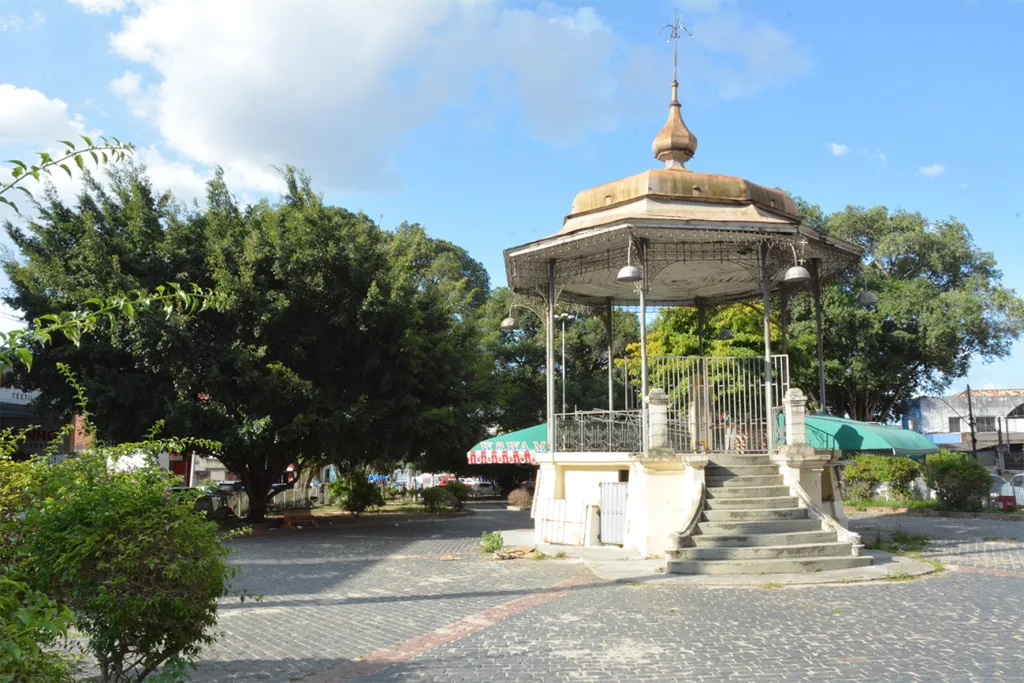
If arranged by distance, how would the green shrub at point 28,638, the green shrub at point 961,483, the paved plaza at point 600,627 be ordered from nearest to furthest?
the green shrub at point 28,638, the paved plaza at point 600,627, the green shrub at point 961,483

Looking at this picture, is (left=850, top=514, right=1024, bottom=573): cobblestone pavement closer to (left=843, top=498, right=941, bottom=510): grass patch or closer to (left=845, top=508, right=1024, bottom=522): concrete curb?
(left=845, top=508, right=1024, bottom=522): concrete curb

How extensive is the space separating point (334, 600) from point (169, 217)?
13.3m

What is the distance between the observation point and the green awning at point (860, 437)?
549 inches

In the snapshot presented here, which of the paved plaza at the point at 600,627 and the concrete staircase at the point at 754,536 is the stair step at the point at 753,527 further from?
the paved plaza at the point at 600,627

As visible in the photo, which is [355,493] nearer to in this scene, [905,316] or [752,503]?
[752,503]

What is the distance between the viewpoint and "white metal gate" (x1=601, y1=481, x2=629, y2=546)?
14328mm

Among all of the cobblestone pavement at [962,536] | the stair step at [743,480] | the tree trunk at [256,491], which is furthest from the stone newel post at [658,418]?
the tree trunk at [256,491]

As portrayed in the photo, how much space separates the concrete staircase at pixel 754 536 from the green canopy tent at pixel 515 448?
433cm

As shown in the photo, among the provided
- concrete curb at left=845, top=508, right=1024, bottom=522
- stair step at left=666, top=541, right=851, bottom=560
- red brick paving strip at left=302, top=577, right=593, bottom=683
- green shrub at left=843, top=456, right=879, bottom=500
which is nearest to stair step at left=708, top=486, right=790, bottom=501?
stair step at left=666, top=541, right=851, bottom=560

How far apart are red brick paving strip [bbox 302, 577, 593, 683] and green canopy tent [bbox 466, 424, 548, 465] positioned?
21.2ft

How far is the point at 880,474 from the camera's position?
26906 mm

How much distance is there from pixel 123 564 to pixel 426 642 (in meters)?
3.52

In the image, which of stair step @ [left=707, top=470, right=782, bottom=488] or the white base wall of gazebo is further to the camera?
stair step @ [left=707, top=470, right=782, bottom=488]

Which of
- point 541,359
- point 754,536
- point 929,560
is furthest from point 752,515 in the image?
point 541,359
